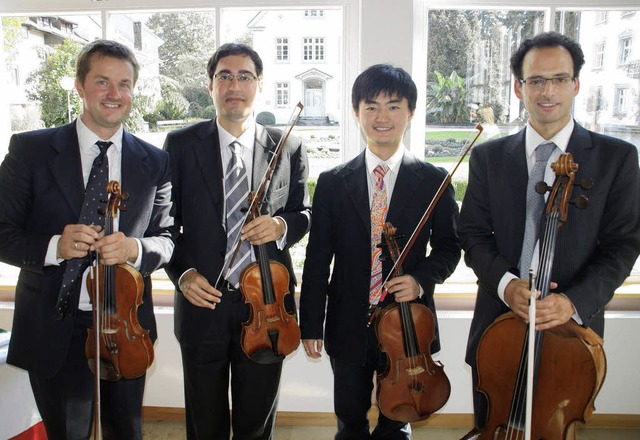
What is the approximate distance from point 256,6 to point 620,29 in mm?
1814

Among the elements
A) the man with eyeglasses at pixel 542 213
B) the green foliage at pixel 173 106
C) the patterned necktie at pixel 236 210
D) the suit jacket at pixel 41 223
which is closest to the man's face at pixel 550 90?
the man with eyeglasses at pixel 542 213

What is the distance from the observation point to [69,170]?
72.2 inches

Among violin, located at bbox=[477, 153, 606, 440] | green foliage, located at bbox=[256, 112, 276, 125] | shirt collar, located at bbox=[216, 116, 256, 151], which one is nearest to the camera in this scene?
violin, located at bbox=[477, 153, 606, 440]

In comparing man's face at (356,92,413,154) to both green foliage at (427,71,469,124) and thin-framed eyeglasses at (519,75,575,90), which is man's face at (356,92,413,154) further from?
green foliage at (427,71,469,124)

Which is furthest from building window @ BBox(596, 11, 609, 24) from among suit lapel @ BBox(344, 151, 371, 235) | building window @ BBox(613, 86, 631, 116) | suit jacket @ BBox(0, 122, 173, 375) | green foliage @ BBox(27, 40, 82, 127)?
green foliage @ BBox(27, 40, 82, 127)

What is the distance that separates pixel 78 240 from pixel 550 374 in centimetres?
135

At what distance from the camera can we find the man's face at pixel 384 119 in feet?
6.52

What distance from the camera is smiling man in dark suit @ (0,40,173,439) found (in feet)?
5.91

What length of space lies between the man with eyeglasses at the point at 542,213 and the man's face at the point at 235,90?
83 centimetres

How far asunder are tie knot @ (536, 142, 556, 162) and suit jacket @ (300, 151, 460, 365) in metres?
0.34

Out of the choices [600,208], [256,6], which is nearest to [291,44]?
[256,6]

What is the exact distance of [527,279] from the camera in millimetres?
1684

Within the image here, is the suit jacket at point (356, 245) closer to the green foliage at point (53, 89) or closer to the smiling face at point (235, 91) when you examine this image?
the smiling face at point (235, 91)

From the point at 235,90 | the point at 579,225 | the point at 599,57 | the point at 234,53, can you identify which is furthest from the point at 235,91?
the point at 599,57
